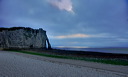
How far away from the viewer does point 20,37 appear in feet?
133

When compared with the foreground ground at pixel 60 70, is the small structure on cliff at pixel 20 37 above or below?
above

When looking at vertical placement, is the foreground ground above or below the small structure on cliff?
below

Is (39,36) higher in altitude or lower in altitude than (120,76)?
higher

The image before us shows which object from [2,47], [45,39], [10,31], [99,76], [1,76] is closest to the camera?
[1,76]

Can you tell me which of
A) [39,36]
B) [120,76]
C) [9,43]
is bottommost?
[120,76]

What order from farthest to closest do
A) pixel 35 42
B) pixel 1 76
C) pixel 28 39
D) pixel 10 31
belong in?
pixel 35 42
pixel 28 39
pixel 10 31
pixel 1 76

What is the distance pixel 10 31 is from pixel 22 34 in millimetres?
4319

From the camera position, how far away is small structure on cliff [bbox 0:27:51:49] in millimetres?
37219

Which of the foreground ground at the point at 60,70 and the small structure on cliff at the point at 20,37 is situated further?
the small structure on cliff at the point at 20,37

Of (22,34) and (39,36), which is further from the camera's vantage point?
(39,36)

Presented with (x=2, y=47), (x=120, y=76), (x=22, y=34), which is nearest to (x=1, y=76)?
(x=120, y=76)

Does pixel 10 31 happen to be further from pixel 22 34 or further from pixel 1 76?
pixel 1 76

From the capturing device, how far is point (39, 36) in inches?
1933

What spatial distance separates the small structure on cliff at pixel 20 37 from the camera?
37.2m
